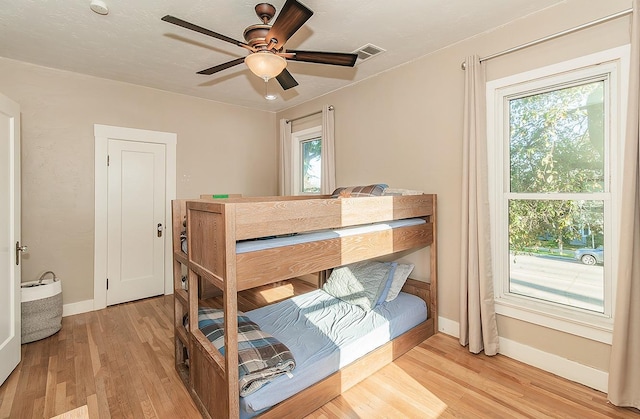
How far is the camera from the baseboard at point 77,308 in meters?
3.23

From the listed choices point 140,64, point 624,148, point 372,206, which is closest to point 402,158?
point 372,206

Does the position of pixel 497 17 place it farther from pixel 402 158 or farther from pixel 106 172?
pixel 106 172

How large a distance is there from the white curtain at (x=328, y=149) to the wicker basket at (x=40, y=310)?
2952 millimetres

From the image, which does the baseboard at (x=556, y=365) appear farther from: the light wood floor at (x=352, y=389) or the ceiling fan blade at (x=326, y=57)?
the ceiling fan blade at (x=326, y=57)

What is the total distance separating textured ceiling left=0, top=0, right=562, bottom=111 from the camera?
208cm

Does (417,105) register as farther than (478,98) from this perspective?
Yes

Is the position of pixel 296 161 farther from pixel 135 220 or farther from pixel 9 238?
pixel 9 238

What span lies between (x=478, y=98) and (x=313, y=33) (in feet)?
4.62

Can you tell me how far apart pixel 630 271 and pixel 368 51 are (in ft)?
8.06

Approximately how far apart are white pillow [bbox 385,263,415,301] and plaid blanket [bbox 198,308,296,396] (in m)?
1.27

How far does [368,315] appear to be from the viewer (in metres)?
2.44

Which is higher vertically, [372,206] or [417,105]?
[417,105]

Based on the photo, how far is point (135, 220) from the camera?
362 centimetres

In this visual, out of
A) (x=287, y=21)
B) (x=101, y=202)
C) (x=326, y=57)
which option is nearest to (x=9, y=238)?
(x=101, y=202)
